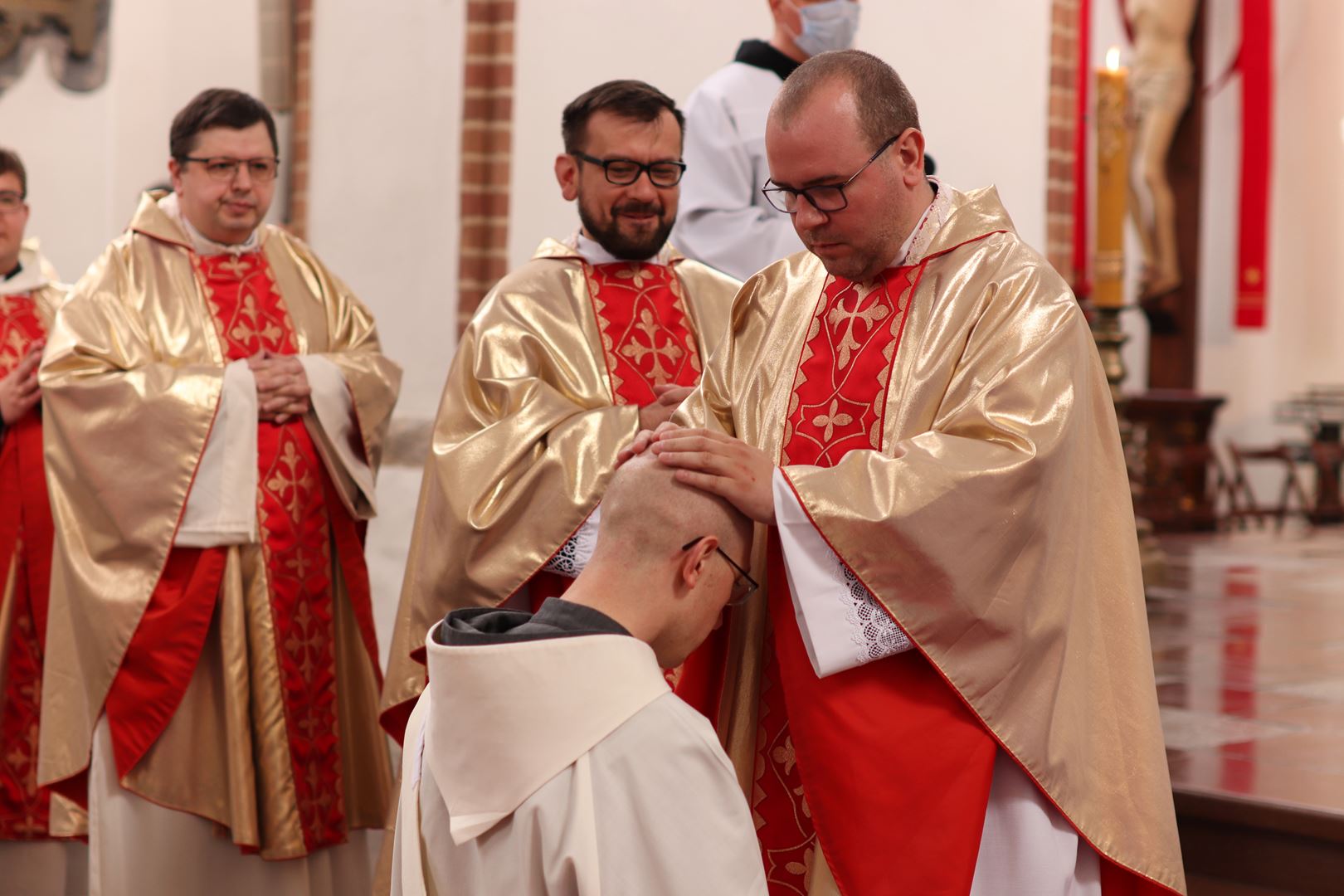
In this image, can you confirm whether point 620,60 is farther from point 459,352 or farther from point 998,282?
point 998,282

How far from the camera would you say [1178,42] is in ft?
37.7

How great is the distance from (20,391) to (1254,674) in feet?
12.2

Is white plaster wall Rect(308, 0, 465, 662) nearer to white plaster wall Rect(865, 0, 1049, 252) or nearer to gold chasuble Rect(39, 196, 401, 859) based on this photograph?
white plaster wall Rect(865, 0, 1049, 252)

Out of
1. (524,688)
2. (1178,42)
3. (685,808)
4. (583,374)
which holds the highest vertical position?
(1178,42)

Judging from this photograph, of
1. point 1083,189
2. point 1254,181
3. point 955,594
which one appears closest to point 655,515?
point 955,594

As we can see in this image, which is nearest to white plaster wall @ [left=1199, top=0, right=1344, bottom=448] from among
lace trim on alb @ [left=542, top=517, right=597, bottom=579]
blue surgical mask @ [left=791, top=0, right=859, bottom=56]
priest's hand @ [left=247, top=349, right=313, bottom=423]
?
blue surgical mask @ [left=791, top=0, right=859, bottom=56]

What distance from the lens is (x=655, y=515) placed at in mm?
2064

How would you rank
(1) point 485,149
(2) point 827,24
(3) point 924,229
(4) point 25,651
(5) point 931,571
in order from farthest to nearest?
(1) point 485,149 → (4) point 25,651 → (2) point 827,24 → (3) point 924,229 → (5) point 931,571

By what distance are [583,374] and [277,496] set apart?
3.47 ft

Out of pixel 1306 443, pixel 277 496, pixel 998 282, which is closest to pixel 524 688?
pixel 998 282

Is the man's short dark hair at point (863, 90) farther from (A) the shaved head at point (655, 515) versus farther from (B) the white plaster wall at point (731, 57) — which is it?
(B) the white plaster wall at point (731, 57)

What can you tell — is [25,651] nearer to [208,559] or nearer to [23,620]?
[23,620]

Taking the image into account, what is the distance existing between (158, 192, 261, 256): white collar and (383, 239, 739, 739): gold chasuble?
1.04 metres

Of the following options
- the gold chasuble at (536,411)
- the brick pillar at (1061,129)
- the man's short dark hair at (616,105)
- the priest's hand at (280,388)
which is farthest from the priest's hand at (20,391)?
the brick pillar at (1061,129)
